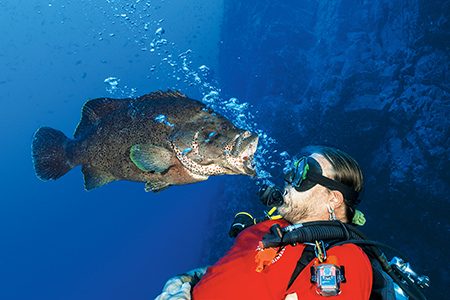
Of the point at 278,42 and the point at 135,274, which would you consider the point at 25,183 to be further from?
the point at 278,42

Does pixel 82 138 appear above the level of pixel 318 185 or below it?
above

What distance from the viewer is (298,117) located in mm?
17609

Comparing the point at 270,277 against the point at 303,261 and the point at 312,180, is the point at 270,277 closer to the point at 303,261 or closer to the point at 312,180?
the point at 303,261

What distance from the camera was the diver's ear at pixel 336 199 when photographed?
3.19 m

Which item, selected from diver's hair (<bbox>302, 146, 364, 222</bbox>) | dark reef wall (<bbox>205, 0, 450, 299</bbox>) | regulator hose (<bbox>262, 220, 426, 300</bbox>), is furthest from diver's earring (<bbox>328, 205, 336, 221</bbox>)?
dark reef wall (<bbox>205, 0, 450, 299</bbox>)

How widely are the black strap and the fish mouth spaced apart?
0.77 metres

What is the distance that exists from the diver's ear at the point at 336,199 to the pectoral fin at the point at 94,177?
91.5 inches

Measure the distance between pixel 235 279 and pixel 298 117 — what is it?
1573 centimetres

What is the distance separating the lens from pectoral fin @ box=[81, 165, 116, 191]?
3.32 meters

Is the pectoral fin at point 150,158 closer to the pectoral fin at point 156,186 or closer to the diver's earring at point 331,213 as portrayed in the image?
the pectoral fin at point 156,186

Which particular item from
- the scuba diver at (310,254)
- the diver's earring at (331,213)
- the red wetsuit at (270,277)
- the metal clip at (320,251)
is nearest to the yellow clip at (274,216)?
the scuba diver at (310,254)

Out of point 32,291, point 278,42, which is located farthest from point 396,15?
point 32,291

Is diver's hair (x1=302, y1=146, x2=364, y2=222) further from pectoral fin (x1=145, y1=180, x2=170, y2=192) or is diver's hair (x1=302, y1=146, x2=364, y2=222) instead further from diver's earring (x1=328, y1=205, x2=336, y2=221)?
pectoral fin (x1=145, y1=180, x2=170, y2=192)

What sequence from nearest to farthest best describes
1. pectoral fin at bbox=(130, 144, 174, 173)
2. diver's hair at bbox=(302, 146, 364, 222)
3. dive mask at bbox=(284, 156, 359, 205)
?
pectoral fin at bbox=(130, 144, 174, 173)
dive mask at bbox=(284, 156, 359, 205)
diver's hair at bbox=(302, 146, 364, 222)
